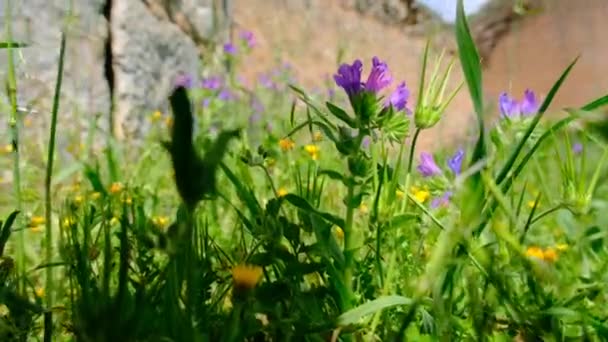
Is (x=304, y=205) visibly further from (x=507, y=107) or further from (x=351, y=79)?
(x=507, y=107)

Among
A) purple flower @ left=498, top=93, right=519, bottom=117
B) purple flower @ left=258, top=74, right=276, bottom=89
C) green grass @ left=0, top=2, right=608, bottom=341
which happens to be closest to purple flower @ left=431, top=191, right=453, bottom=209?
green grass @ left=0, top=2, right=608, bottom=341

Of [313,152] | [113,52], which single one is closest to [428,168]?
[313,152]

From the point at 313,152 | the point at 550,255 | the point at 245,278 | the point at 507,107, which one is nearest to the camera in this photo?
the point at 245,278

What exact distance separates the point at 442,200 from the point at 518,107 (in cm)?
18

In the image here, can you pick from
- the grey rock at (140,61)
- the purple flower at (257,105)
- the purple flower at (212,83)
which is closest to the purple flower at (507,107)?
the grey rock at (140,61)

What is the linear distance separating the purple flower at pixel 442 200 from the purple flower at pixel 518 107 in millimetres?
127

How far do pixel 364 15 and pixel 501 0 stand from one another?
1.81 meters

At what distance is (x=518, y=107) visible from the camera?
1290 mm

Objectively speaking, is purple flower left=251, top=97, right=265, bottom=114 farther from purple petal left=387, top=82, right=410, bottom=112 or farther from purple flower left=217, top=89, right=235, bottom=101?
purple petal left=387, top=82, right=410, bottom=112

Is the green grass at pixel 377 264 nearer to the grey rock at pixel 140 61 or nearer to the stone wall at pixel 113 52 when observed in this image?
the stone wall at pixel 113 52

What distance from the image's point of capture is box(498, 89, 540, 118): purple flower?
1.27 meters

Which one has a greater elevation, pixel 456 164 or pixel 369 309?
pixel 456 164

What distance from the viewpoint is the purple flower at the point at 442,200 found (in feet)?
4.24

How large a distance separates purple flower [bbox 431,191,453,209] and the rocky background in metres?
0.18
